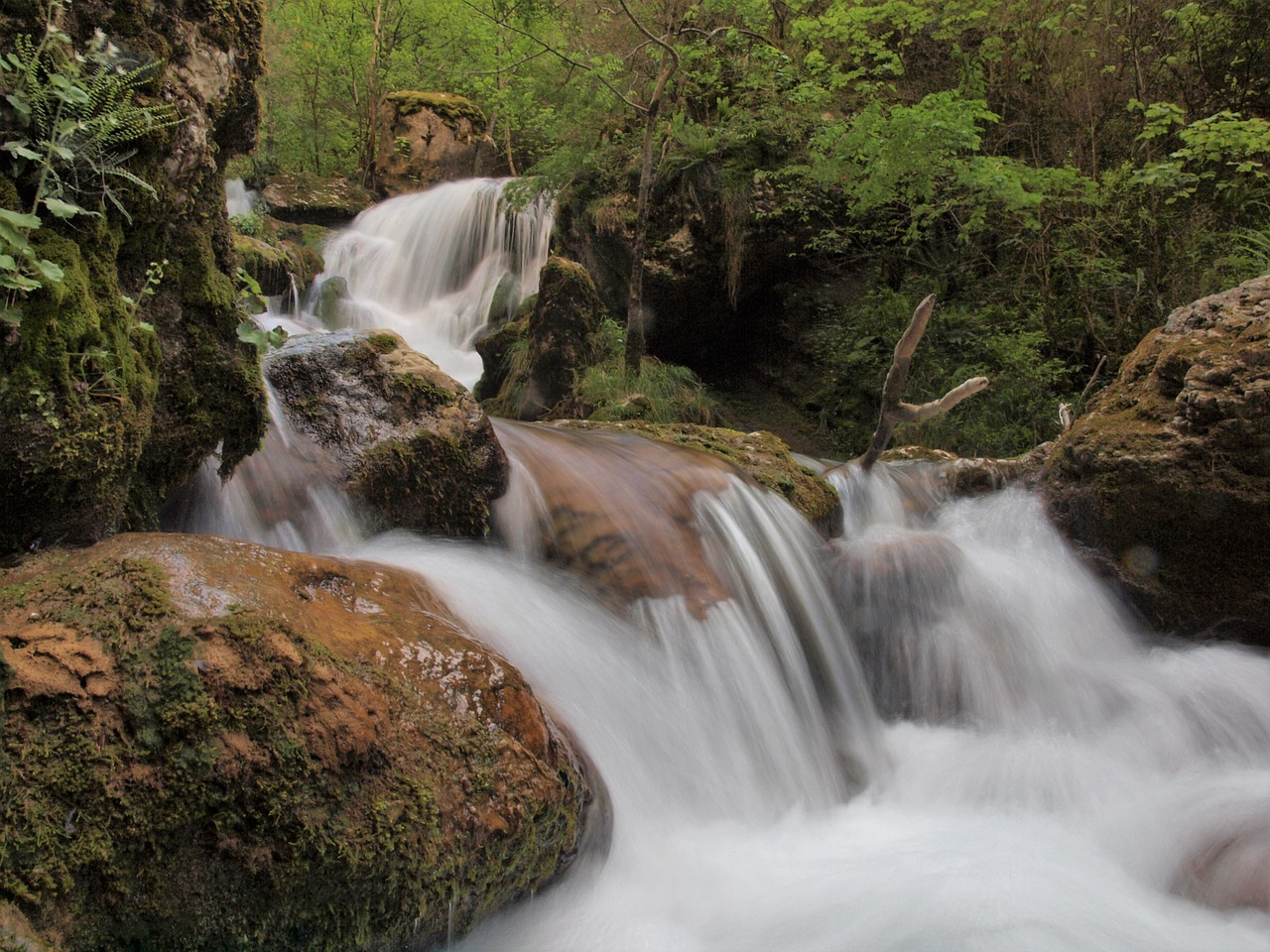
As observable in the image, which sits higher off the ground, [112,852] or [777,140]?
[777,140]

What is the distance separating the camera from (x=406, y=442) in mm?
3830

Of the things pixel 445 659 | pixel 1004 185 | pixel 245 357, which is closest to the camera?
pixel 445 659

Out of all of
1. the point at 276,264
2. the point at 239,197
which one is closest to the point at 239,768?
the point at 276,264

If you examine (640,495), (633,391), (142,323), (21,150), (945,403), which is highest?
(21,150)

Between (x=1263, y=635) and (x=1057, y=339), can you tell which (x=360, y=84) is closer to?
(x=1057, y=339)

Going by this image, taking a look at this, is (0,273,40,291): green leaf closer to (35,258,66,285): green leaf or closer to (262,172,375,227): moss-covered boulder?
(35,258,66,285): green leaf

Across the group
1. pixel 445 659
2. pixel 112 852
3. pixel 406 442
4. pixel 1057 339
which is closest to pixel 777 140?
pixel 1057 339

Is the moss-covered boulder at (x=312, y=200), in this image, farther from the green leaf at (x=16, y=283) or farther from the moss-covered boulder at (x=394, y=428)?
the green leaf at (x=16, y=283)

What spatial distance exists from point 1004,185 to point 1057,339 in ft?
7.17

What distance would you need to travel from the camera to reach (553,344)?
860cm

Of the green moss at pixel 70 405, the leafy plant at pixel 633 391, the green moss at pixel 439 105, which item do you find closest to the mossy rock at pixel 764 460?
the leafy plant at pixel 633 391

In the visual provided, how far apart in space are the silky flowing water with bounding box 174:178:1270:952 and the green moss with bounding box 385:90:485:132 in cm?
1371

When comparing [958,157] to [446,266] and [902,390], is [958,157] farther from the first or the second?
[446,266]

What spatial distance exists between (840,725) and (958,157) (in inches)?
290
